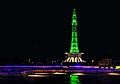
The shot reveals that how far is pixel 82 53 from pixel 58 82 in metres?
76.9

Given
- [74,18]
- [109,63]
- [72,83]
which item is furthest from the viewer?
[74,18]

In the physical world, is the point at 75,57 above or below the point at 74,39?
below

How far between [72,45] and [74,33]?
3452 millimetres

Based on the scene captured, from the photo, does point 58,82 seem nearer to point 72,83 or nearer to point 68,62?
point 72,83

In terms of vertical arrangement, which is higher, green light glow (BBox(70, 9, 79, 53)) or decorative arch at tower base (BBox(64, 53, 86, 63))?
green light glow (BBox(70, 9, 79, 53))

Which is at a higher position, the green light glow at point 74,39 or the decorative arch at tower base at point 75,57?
the green light glow at point 74,39

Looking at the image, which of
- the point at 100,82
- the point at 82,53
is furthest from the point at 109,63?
the point at 100,82

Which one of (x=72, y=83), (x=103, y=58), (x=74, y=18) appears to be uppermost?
(x=74, y=18)

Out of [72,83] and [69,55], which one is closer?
[72,83]

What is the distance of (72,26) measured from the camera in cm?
12712

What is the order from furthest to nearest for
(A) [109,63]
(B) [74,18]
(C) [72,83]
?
(B) [74,18], (A) [109,63], (C) [72,83]

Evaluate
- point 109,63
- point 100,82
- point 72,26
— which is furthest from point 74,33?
point 100,82

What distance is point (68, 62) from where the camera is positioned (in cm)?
12550

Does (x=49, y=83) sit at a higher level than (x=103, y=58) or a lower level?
lower
